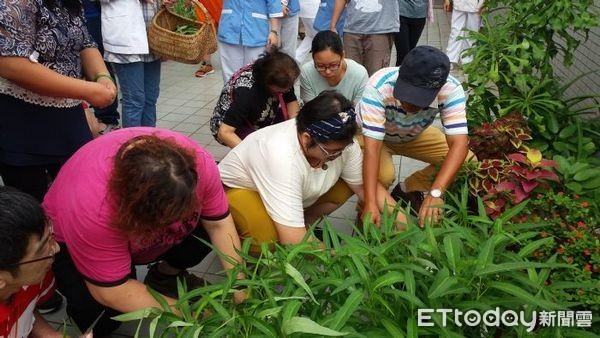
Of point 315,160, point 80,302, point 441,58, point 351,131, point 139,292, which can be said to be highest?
point 441,58

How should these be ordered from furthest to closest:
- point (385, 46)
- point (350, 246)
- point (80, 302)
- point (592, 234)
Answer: point (385, 46), point (80, 302), point (592, 234), point (350, 246)

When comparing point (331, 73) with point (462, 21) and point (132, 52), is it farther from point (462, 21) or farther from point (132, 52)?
point (462, 21)

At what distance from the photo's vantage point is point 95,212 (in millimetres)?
1622

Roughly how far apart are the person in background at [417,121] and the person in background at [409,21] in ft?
7.96

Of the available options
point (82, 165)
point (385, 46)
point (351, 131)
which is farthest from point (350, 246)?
point (385, 46)

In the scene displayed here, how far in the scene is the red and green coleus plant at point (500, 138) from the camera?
2340 mm

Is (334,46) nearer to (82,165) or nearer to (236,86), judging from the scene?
(236,86)

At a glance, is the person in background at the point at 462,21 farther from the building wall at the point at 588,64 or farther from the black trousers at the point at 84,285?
the black trousers at the point at 84,285

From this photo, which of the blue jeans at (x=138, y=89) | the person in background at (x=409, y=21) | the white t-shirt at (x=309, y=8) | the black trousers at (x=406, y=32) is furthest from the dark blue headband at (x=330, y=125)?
the white t-shirt at (x=309, y=8)

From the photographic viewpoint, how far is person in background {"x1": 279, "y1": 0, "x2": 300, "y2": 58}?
15.8 feet

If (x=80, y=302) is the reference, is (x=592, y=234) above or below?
above

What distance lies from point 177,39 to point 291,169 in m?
1.79

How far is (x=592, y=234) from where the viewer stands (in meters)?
1.85

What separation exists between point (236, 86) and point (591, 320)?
210 centimetres
